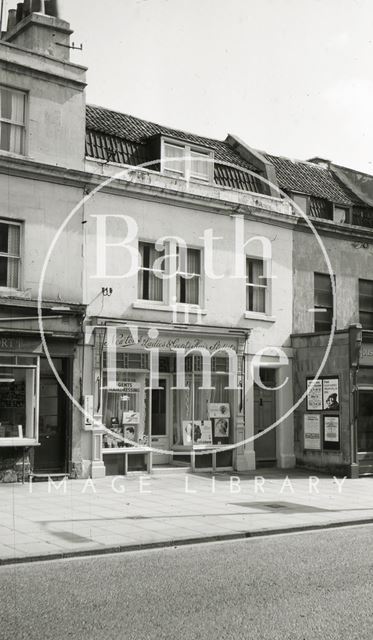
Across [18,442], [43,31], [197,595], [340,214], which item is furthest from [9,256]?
[340,214]

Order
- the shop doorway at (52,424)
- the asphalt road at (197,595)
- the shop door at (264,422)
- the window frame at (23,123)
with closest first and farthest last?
the asphalt road at (197,595)
the window frame at (23,123)
the shop doorway at (52,424)
the shop door at (264,422)

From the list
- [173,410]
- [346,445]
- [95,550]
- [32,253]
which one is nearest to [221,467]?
[173,410]

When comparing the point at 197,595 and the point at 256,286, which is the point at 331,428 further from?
the point at 197,595

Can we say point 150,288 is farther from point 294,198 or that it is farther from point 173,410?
point 294,198

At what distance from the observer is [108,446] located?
18.7m

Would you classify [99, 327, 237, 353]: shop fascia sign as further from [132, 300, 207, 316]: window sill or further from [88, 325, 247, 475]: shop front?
[132, 300, 207, 316]: window sill

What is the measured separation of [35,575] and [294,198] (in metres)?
16.9

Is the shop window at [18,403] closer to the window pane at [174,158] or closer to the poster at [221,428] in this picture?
the poster at [221,428]

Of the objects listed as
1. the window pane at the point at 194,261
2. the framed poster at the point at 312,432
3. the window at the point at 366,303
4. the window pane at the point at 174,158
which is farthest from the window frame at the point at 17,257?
the window at the point at 366,303

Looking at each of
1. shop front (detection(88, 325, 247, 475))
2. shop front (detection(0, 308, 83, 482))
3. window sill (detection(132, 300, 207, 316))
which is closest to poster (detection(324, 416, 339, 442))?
shop front (detection(88, 325, 247, 475))

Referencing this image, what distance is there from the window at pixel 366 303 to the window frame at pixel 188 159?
6.50 meters

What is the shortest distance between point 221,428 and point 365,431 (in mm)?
4021

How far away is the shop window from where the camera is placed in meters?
17.0

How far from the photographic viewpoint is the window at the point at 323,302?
913 inches
